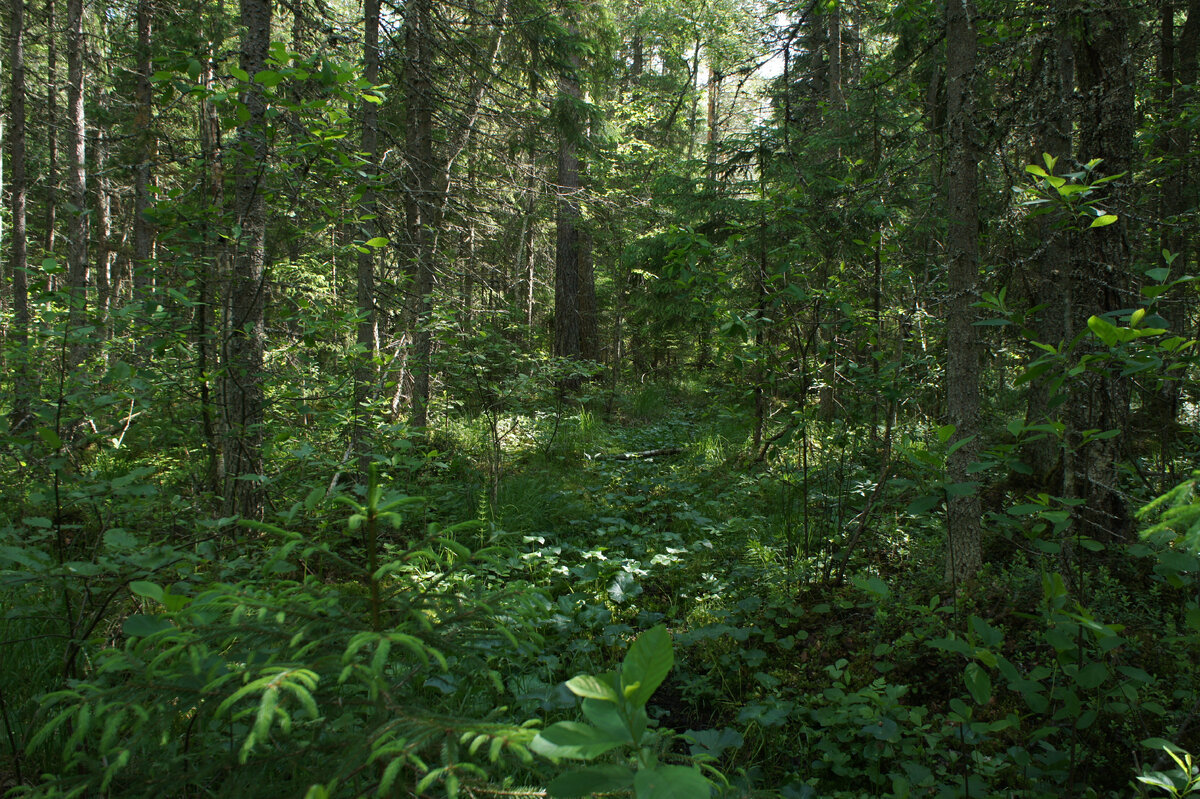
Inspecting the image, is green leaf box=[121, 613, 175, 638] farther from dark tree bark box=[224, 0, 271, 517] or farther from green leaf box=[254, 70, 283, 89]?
dark tree bark box=[224, 0, 271, 517]

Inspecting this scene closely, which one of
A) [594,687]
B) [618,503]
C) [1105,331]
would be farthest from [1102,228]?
[594,687]

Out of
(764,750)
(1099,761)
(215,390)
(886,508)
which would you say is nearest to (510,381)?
(215,390)

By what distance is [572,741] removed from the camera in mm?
910

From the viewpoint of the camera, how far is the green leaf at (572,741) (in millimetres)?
878

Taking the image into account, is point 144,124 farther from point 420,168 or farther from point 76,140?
point 420,168

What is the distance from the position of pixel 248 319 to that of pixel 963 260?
482 cm

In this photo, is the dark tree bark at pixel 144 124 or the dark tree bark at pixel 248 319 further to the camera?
the dark tree bark at pixel 144 124

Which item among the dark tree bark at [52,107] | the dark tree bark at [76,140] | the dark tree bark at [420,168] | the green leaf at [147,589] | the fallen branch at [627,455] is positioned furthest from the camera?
the dark tree bark at [52,107]

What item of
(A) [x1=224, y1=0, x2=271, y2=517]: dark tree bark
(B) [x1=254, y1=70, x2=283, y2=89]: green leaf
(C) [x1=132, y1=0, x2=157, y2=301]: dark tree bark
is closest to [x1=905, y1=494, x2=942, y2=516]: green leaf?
(B) [x1=254, y1=70, x2=283, y2=89]: green leaf

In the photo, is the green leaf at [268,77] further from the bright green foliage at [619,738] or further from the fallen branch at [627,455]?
the fallen branch at [627,455]

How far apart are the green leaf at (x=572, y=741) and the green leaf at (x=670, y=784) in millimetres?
61

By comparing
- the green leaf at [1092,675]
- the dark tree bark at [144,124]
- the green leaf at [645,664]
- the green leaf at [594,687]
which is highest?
the dark tree bark at [144,124]

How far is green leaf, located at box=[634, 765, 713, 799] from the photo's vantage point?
2.77 feet

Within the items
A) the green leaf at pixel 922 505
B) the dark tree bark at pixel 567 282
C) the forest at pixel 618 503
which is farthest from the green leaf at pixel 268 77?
the dark tree bark at pixel 567 282
